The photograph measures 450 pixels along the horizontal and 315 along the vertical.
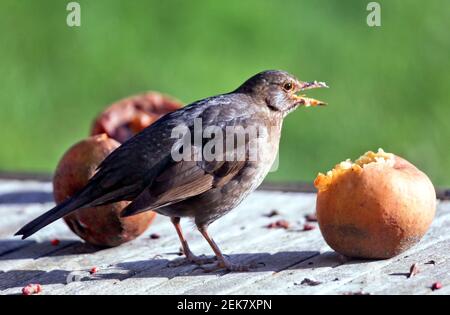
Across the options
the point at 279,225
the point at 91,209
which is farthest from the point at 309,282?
the point at 91,209

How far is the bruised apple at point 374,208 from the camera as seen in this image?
5.68 metres

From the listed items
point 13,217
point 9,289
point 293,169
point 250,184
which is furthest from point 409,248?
point 293,169

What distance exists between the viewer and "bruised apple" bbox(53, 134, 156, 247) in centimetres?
643

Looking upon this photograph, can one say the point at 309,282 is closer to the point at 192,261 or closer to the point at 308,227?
the point at 192,261

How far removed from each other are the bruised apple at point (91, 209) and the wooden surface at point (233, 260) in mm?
116

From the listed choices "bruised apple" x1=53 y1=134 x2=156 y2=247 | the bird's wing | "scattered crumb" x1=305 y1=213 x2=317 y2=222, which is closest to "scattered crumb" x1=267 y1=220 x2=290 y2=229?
"scattered crumb" x1=305 y1=213 x2=317 y2=222

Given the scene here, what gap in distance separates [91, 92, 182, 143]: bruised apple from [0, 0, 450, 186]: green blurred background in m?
1.97

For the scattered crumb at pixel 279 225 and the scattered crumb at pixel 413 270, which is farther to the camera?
the scattered crumb at pixel 279 225

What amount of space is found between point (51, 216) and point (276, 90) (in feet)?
5.57

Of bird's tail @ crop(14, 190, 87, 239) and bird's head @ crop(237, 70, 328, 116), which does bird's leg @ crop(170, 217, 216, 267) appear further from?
bird's head @ crop(237, 70, 328, 116)

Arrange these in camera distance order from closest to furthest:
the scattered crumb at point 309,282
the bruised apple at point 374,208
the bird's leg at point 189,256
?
the scattered crumb at point 309,282, the bruised apple at point 374,208, the bird's leg at point 189,256

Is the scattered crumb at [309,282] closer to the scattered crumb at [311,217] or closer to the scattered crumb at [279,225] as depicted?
the scattered crumb at [279,225]

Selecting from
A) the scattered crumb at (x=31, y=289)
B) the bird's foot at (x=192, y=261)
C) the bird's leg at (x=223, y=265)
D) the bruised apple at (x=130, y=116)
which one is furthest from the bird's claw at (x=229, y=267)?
the bruised apple at (x=130, y=116)

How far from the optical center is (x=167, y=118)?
622 centimetres
